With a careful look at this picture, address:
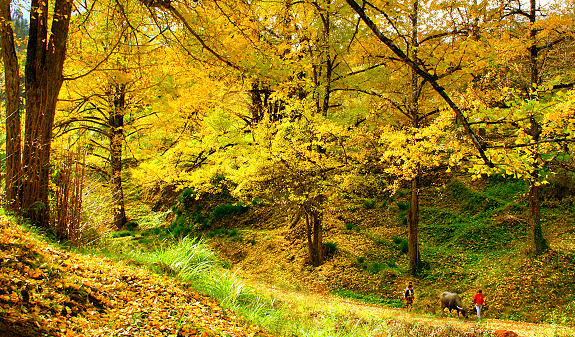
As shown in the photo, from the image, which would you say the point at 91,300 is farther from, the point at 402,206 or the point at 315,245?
the point at 402,206

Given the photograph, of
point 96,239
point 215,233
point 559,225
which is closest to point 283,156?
point 96,239

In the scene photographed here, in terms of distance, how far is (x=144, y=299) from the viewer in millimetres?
2850

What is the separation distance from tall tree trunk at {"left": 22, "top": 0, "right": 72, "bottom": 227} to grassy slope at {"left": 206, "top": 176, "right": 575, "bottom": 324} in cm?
598

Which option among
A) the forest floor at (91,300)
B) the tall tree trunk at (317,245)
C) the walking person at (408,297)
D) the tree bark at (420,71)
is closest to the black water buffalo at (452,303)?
the walking person at (408,297)

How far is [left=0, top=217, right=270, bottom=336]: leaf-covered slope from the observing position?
2.08 meters

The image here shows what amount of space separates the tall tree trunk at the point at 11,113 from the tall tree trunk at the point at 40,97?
88 mm

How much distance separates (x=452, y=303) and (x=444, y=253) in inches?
121

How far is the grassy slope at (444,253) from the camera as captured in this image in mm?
8281

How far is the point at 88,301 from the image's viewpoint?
2.54m

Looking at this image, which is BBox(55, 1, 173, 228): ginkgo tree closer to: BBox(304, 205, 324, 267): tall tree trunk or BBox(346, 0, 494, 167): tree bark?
BBox(304, 205, 324, 267): tall tree trunk

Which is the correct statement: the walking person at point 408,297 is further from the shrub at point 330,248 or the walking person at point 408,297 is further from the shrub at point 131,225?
the shrub at point 131,225

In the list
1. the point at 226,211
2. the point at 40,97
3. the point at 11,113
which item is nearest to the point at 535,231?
the point at 226,211

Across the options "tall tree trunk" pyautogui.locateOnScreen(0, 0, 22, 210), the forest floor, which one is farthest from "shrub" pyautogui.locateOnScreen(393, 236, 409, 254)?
"tall tree trunk" pyautogui.locateOnScreen(0, 0, 22, 210)

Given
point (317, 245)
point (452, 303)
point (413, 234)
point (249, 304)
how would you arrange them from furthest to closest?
point (317, 245), point (413, 234), point (452, 303), point (249, 304)
